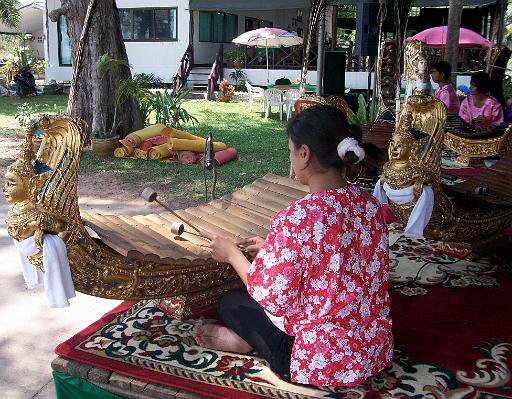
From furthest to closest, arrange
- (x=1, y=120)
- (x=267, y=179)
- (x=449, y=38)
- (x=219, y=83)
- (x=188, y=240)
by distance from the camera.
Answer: (x=219, y=83) → (x=1, y=120) → (x=449, y=38) → (x=267, y=179) → (x=188, y=240)

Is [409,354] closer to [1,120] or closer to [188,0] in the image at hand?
[1,120]

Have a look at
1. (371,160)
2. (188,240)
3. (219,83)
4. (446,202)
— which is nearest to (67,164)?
(188,240)

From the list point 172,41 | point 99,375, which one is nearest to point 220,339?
point 99,375

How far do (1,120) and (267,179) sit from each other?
905 centimetres

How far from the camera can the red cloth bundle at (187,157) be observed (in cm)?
775

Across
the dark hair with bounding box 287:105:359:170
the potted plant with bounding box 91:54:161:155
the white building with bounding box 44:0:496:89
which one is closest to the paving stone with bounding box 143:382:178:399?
the dark hair with bounding box 287:105:359:170

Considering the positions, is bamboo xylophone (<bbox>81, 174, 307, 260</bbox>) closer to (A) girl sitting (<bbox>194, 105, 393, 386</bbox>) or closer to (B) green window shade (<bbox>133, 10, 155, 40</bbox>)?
(A) girl sitting (<bbox>194, 105, 393, 386</bbox>)

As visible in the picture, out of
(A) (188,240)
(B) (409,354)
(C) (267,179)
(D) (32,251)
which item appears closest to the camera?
(D) (32,251)

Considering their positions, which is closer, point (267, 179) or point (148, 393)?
point (148, 393)

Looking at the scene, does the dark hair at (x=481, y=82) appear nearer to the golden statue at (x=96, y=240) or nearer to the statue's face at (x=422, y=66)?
the statue's face at (x=422, y=66)

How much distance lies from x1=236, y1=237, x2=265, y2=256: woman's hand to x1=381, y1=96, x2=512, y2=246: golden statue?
2.82ft

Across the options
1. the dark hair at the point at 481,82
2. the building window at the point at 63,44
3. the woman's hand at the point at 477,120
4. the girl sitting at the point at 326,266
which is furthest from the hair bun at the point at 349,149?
the building window at the point at 63,44

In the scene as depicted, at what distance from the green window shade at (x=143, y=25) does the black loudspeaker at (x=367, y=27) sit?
11534 millimetres

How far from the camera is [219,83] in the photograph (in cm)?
1625
